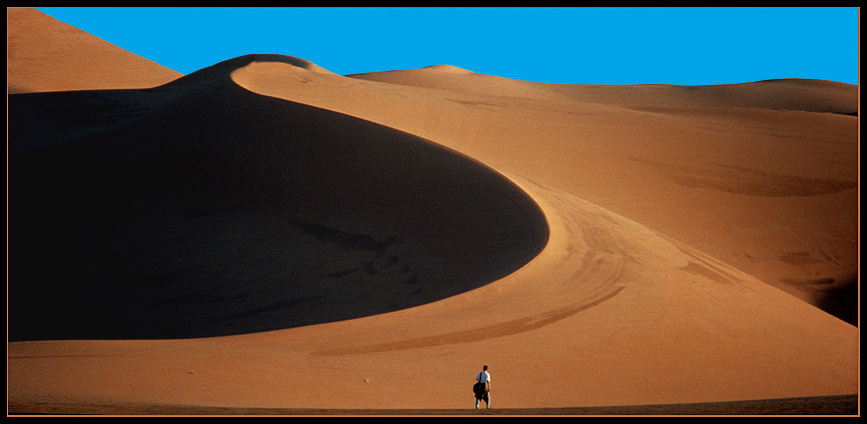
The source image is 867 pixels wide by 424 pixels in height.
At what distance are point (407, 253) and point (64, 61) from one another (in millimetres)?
26805

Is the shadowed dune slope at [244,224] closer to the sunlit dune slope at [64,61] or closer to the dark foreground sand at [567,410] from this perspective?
the dark foreground sand at [567,410]

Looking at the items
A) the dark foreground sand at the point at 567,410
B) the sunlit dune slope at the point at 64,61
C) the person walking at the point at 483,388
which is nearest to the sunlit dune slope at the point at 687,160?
the sunlit dune slope at the point at 64,61

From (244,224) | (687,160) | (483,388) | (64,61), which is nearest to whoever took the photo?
(483,388)

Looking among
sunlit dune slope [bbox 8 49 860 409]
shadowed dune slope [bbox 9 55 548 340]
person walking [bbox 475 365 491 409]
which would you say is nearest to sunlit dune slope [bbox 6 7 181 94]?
sunlit dune slope [bbox 8 49 860 409]

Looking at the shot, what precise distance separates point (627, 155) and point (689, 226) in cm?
566

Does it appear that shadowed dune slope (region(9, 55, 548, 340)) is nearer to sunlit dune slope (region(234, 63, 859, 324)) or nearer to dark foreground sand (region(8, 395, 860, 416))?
sunlit dune slope (region(234, 63, 859, 324))

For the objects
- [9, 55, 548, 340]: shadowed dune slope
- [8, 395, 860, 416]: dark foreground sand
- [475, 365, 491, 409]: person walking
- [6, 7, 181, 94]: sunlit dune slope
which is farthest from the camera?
[6, 7, 181, 94]: sunlit dune slope

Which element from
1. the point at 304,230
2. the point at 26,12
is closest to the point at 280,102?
the point at 304,230

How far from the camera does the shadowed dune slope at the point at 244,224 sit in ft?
48.8

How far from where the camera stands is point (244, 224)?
17.8 metres

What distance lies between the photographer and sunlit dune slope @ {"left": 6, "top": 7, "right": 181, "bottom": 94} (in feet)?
109

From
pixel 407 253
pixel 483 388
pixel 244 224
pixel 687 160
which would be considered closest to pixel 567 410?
pixel 483 388

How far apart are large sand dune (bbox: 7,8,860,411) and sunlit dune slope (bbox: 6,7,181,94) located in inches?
214

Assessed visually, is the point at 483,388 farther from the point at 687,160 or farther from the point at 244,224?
the point at 687,160
